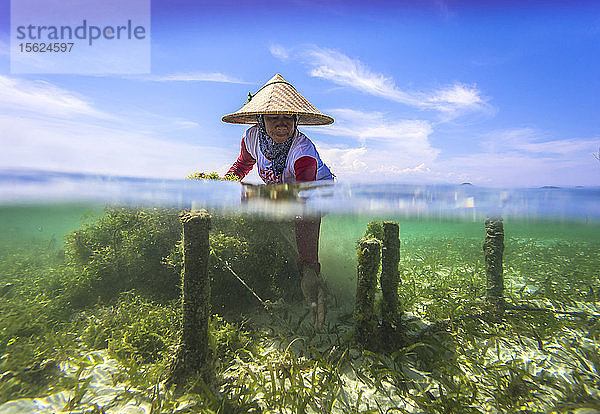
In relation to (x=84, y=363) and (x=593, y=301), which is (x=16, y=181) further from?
(x=593, y=301)

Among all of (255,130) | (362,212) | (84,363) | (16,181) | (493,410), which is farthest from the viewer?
(362,212)

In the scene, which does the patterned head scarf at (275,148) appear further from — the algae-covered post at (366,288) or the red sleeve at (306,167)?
the algae-covered post at (366,288)

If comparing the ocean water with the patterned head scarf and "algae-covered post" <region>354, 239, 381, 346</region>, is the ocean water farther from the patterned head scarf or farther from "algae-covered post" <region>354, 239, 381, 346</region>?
the patterned head scarf

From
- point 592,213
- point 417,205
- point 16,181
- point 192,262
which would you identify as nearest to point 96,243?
point 16,181

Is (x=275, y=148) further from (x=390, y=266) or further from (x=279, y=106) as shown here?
(x=390, y=266)

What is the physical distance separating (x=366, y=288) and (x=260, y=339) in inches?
94.4

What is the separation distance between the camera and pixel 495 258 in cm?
579

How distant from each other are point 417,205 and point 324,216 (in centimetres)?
282

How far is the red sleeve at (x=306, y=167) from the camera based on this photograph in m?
5.08

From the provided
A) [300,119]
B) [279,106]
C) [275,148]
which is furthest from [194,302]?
[300,119]

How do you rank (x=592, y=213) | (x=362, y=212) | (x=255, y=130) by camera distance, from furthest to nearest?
(x=362, y=212)
(x=592, y=213)
(x=255, y=130)

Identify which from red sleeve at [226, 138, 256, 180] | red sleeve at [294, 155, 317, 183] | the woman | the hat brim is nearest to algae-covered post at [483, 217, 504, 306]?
the woman

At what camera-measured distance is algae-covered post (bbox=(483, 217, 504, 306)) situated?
575 cm

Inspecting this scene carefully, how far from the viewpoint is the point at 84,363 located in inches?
182
